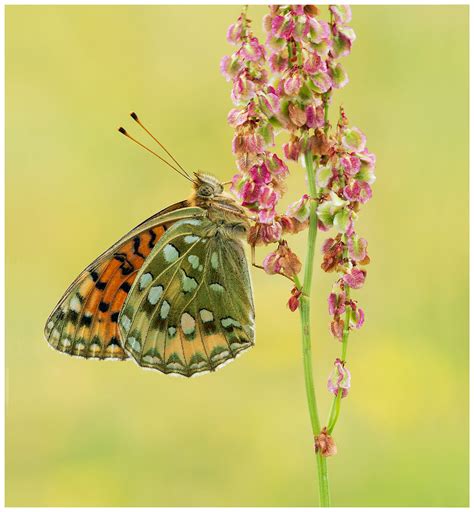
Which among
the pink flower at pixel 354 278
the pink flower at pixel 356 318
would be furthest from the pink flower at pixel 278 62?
the pink flower at pixel 356 318

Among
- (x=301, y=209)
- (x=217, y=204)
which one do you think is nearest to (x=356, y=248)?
(x=301, y=209)

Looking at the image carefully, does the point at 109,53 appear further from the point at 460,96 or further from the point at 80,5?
the point at 460,96

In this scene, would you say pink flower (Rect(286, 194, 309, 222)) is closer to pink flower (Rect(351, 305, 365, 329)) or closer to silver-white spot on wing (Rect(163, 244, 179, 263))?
pink flower (Rect(351, 305, 365, 329))

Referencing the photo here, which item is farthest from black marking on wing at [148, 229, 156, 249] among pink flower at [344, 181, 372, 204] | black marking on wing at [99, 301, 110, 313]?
pink flower at [344, 181, 372, 204]

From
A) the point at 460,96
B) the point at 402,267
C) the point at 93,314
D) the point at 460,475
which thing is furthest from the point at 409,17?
the point at 93,314

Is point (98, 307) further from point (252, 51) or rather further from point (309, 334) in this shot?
point (252, 51)

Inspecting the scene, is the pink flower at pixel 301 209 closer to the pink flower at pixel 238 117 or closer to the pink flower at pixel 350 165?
the pink flower at pixel 350 165
